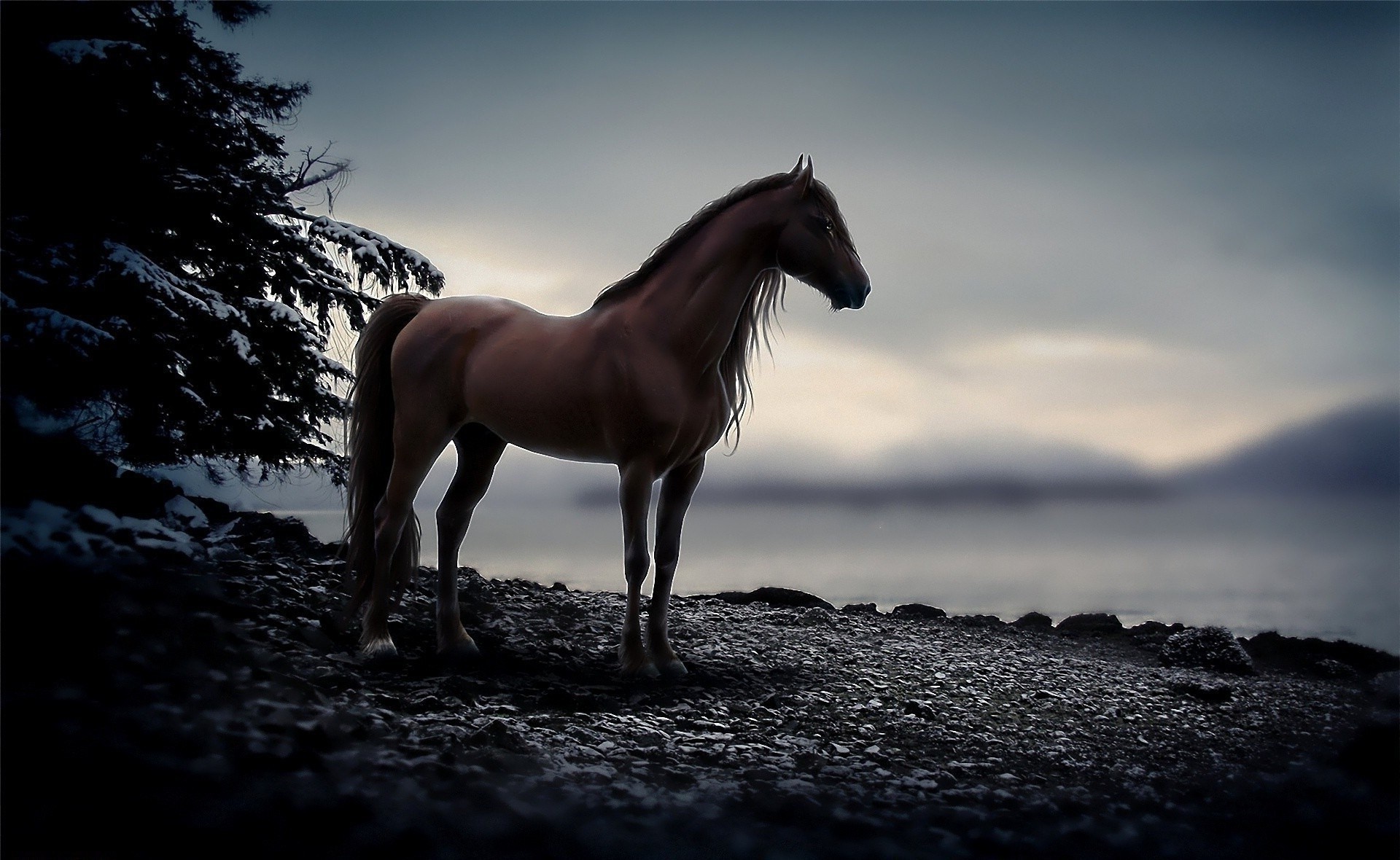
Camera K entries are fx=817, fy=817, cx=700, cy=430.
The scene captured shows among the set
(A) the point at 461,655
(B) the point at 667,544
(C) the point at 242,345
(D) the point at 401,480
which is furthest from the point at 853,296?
(C) the point at 242,345

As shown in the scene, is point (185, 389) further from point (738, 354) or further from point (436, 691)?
point (738, 354)

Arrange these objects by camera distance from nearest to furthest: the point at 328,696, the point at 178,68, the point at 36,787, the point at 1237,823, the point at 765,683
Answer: the point at 36,787 → the point at 1237,823 → the point at 328,696 → the point at 765,683 → the point at 178,68

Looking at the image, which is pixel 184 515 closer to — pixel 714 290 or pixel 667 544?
pixel 667 544

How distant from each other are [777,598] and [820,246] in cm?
459

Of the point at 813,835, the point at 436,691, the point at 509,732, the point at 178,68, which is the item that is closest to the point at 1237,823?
the point at 813,835

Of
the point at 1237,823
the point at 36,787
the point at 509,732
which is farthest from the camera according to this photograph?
the point at 509,732

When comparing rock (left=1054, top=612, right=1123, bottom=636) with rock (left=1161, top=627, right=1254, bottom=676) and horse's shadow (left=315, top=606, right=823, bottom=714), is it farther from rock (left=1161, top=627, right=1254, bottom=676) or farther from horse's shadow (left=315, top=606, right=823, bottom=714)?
horse's shadow (left=315, top=606, right=823, bottom=714)

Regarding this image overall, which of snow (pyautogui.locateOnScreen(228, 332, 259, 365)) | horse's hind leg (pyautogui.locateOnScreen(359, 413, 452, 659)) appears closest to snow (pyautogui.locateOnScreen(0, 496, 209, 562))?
horse's hind leg (pyautogui.locateOnScreen(359, 413, 452, 659))

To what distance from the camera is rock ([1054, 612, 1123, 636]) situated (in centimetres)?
718

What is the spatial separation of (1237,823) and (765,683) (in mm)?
2329

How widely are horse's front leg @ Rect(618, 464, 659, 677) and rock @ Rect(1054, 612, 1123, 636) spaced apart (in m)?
4.68

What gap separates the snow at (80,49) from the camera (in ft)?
12.2

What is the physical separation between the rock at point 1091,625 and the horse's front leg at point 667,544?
4.39 metres

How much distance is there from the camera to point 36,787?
1976 millimetres
